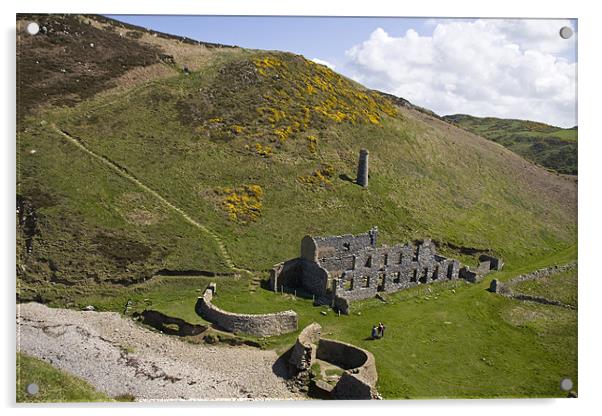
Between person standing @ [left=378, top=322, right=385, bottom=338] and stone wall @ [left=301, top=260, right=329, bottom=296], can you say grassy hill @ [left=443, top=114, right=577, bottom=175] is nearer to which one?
stone wall @ [left=301, top=260, right=329, bottom=296]

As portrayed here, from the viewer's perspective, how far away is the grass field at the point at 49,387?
66.1ft

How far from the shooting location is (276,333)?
2673cm

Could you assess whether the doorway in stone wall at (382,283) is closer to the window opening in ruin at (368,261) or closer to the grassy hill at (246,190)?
the window opening in ruin at (368,261)

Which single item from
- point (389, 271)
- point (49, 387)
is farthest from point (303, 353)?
point (389, 271)

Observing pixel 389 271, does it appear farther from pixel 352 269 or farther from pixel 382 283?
pixel 352 269

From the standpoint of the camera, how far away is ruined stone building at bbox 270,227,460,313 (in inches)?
1272

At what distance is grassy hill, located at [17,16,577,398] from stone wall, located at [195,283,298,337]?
99 cm

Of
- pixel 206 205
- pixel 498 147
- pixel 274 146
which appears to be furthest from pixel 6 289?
pixel 498 147

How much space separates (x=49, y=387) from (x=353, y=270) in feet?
61.0

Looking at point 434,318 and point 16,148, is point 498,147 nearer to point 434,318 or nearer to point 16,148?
point 434,318

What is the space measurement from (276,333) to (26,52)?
1949 centimetres

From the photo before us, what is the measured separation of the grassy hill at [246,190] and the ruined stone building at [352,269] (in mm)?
1600

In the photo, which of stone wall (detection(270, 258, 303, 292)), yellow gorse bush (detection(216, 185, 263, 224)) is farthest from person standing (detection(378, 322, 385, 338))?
yellow gorse bush (detection(216, 185, 263, 224))

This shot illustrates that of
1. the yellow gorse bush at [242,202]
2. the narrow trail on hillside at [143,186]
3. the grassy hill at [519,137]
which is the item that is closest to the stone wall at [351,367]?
the narrow trail on hillside at [143,186]
